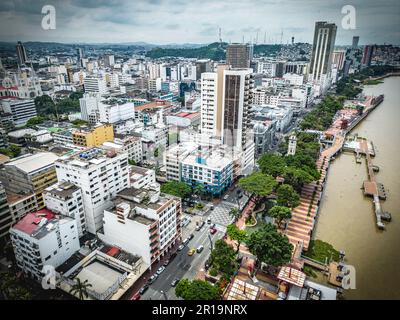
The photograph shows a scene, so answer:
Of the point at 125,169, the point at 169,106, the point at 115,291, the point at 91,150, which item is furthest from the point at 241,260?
the point at 169,106

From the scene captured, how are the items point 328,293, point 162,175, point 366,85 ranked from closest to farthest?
point 328,293
point 162,175
point 366,85

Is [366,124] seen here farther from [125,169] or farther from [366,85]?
[125,169]

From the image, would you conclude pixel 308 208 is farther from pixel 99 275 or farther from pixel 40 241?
pixel 40 241

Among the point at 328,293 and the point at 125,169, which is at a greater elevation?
Answer: the point at 125,169

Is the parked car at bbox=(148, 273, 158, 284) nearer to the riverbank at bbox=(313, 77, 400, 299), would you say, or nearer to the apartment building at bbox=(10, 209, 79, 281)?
the apartment building at bbox=(10, 209, 79, 281)

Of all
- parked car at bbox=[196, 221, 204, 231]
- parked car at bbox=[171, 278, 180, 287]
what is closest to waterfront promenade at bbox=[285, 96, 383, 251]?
parked car at bbox=[196, 221, 204, 231]
